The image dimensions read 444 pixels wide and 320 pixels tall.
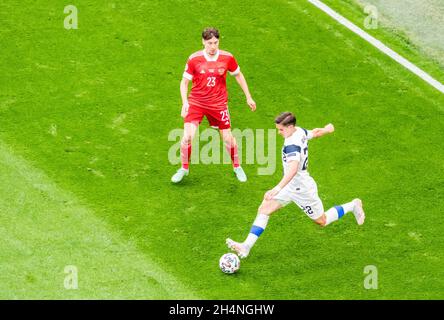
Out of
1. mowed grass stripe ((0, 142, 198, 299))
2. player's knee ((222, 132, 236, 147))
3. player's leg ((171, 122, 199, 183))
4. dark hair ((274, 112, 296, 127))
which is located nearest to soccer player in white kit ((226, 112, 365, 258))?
dark hair ((274, 112, 296, 127))

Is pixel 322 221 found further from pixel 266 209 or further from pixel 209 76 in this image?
pixel 209 76

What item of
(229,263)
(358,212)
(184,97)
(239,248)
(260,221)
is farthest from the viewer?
(184,97)

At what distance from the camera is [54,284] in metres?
14.9

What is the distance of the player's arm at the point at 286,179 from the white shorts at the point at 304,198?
51 cm

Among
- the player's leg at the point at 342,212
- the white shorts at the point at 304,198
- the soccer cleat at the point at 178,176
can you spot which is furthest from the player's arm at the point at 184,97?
the player's leg at the point at 342,212

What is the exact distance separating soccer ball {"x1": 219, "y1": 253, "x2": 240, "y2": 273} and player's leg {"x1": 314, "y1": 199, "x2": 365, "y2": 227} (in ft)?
4.42

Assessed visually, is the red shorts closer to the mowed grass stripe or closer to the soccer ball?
the mowed grass stripe

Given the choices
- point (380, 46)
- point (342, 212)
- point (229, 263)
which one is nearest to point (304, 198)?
point (342, 212)

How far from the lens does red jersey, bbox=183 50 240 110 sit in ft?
54.6

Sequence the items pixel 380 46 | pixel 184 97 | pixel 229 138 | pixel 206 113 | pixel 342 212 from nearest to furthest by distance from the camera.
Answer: pixel 342 212
pixel 184 97
pixel 206 113
pixel 229 138
pixel 380 46

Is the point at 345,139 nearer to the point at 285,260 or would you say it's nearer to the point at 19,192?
the point at 285,260

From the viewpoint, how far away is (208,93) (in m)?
16.8

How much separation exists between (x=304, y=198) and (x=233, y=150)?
7.14 feet

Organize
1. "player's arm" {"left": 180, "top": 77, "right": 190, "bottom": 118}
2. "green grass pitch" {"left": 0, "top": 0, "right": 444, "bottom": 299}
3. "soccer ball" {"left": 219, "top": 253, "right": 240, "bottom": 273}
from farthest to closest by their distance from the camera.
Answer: "player's arm" {"left": 180, "top": 77, "right": 190, "bottom": 118}
"green grass pitch" {"left": 0, "top": 0, "right": 444, "bottom": 299}
"soccer ball" {"left": 219, "top": 253, "right": 240, "bottom": 273}
